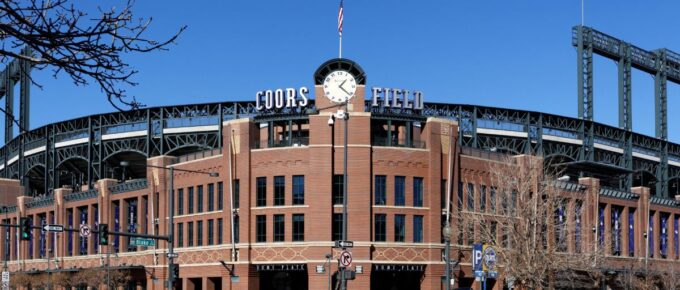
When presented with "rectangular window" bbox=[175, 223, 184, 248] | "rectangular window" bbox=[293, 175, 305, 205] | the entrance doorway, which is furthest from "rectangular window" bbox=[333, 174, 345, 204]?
"rectangular window" bbox=[175, 223, 184, 248]

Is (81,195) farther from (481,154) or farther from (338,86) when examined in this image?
(481,154)

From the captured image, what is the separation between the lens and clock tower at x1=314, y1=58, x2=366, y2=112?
240 feet

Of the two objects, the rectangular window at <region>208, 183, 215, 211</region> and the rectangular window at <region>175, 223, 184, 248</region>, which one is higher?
the rectangular window at <region>208, 183, 215, 211</region>

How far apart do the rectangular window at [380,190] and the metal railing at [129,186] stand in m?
24.4

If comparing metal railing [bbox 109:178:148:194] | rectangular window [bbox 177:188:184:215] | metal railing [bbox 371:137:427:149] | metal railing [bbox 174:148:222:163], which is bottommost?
rectangular window [bbox 177:188:184:215]

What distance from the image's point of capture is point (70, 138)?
111312 millimetres

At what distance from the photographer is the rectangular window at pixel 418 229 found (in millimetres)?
73875

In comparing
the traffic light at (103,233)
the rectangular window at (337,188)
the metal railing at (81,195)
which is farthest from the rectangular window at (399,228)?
the metal railing at (81,195)

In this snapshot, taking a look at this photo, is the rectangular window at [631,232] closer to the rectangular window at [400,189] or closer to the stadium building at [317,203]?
the stadium building at [317,203]

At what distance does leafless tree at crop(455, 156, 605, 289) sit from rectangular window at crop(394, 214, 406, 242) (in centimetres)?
418

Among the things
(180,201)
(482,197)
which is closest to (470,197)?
(482,197)

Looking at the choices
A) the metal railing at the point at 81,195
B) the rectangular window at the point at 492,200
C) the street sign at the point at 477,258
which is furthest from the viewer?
the metal railing at the point at 81,195

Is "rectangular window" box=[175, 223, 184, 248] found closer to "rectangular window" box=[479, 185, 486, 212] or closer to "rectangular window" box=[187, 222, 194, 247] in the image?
"rectangular window" box=[187, 222, 194, 247]

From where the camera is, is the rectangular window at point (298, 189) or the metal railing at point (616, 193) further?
the metal railing at point (616, 193)
